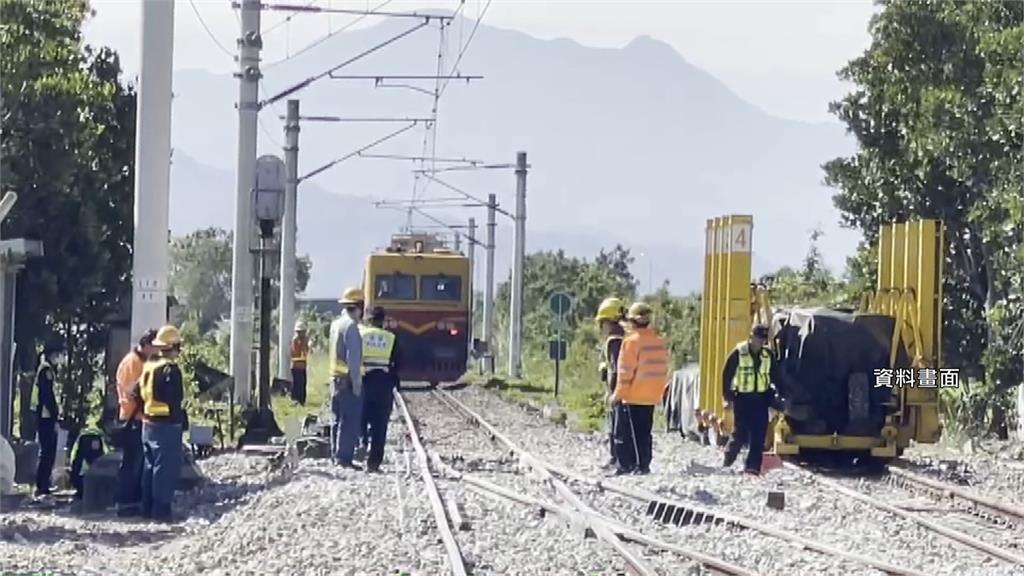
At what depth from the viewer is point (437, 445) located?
977 inches

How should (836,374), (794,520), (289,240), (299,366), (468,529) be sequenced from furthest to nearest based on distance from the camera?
(289,240)
(299,366)
(836,374)
(794,520)
(468,529)

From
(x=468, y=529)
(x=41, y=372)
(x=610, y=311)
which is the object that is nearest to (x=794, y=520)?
(x=468, y=529)

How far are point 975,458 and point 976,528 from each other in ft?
27.3

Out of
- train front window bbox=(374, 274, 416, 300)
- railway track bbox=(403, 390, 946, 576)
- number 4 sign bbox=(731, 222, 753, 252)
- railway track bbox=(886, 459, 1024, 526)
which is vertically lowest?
railway track bbox=(886, 459, 1024, 526)

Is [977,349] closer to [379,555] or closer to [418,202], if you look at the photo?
[379,555]

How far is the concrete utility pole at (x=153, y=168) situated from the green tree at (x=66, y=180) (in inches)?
118

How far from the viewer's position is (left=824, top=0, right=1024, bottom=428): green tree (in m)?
28.0

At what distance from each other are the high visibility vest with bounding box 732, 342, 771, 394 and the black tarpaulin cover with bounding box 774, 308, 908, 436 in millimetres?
2053

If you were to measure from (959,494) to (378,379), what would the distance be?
19.2ft

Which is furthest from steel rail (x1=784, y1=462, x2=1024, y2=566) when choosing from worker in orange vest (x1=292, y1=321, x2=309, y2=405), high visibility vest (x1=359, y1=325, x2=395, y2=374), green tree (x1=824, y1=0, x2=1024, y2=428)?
worker in orange vest (x1=292, y1=321, x2=309, y2=405)

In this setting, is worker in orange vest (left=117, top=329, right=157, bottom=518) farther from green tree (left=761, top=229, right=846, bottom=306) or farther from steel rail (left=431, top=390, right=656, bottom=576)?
green tree (left=761, top=229, right=846, bottom=306)

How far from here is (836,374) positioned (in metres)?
21.7

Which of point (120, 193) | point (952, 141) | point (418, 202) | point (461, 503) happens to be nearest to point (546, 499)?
point (461, 503)

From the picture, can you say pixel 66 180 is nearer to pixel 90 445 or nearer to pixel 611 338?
pixel 90 445
